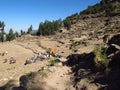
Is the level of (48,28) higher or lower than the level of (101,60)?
higher

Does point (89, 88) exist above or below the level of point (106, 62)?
below

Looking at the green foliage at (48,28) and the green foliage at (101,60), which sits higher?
the green foliage at (48,28)

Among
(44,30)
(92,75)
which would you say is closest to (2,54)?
(92,75)

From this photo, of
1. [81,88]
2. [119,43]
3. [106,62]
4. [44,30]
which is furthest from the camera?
[44,30]

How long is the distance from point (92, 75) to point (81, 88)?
1892mm

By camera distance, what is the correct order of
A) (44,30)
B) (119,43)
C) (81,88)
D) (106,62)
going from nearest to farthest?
1. (81,88)
2. (106,62)
3. (119,43)
4. (44,30)

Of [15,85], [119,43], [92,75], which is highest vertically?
[119,43]

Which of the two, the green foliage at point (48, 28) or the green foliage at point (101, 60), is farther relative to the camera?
the green foliage at point (48, 28)

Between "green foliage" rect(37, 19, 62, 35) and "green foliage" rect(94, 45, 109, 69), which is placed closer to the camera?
"green foliage" rect(94, 45, 109, 69)

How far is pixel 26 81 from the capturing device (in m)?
22.4

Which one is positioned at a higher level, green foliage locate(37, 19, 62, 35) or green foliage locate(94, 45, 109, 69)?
green foliage locate(37, 19, 62, 35)

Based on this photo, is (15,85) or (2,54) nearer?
(15,85)

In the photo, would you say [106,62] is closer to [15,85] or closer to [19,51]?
[15,85]

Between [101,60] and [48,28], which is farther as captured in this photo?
[48,28]
